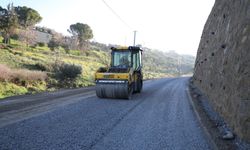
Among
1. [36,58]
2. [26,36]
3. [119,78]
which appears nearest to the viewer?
[119,78]

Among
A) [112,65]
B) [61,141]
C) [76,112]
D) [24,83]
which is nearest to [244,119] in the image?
[61,141]

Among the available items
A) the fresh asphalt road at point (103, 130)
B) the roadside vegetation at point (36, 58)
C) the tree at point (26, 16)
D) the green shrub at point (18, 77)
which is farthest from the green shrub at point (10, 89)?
the tree at point (26, 16)

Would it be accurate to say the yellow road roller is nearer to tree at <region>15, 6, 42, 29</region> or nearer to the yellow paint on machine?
the yellow paint on machine

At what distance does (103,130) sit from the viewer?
26.7 ft

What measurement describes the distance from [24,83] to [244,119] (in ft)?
60.9

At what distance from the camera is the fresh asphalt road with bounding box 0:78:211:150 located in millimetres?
6719

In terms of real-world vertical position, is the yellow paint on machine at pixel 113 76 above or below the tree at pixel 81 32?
below

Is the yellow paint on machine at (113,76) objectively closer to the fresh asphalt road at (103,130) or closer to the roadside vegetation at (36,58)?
the fresh asphalt road at (103,130)

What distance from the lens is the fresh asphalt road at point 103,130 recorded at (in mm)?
6719

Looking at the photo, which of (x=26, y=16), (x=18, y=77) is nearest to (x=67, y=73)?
(x=18, y=77)

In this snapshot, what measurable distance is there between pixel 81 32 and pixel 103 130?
256ft

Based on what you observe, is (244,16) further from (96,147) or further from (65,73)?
(65,73)

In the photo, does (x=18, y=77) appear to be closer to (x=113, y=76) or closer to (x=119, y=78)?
(x=113, y=76)

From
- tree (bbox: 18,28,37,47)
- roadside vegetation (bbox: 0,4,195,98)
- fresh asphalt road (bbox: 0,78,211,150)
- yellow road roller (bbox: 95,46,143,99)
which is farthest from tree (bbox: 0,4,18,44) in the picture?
fresh asphalt road (bbox: 0,78,211,150)
